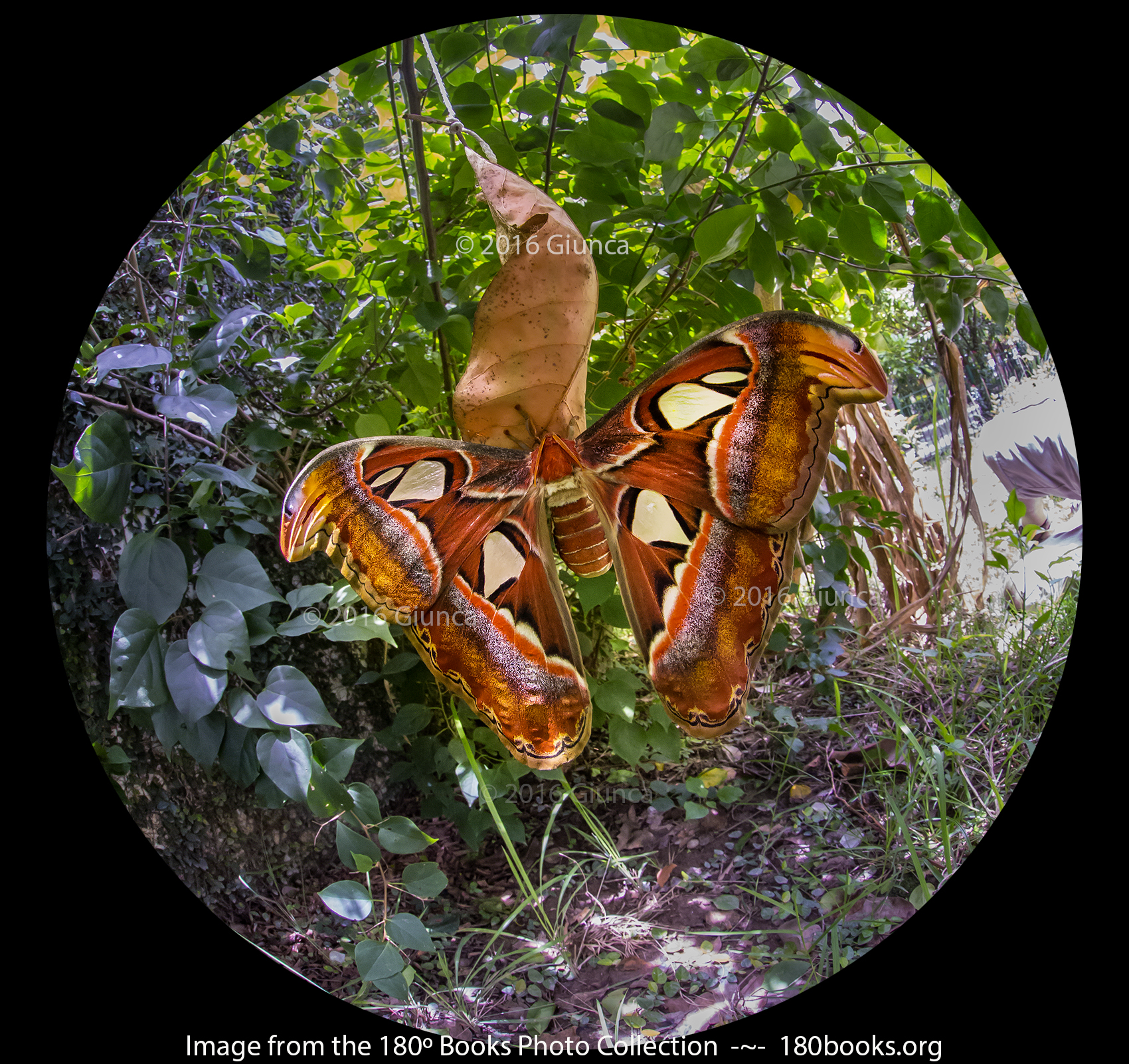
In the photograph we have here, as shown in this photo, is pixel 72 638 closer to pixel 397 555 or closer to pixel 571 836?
pixel 397 555

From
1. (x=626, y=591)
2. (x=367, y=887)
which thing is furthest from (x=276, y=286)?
(x=367, y=887)

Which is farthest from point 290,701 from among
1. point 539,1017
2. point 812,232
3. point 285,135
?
point 812,232

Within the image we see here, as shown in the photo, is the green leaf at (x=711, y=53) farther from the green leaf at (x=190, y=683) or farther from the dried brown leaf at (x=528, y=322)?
the green leaf at (x=190, y=683)

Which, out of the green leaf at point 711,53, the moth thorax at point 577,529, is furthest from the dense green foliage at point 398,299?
the moth thorax at point 577,529

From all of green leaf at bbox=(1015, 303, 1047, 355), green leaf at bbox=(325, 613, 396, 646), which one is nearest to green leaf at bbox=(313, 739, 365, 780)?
green leaf at bbox=(325, 613, 396, 646)

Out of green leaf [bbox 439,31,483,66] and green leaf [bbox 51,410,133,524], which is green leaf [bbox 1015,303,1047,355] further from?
green leaf [bbox 51,410,133,524]

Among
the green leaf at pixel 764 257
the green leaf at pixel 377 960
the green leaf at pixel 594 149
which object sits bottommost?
the green leaf at pixel 377 960

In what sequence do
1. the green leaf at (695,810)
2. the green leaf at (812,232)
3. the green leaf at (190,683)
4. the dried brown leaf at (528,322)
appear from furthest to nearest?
the green leaf at (695,810)
the green leaf at (812,232)
the green leaf at (190,683)
the dried brown leaf at (528,322)
